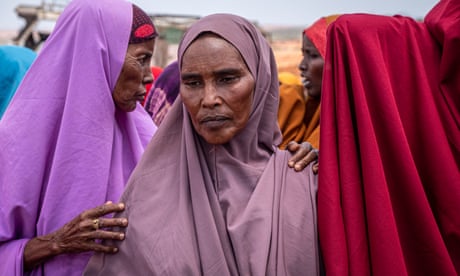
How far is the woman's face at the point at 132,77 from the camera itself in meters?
2.15

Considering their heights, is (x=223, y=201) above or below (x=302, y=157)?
below

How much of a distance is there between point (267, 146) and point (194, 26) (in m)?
0.57

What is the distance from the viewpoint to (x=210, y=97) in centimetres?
173

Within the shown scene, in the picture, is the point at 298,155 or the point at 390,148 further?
the point at 298,155

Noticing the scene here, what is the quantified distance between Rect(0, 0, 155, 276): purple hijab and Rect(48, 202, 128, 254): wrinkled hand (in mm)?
95

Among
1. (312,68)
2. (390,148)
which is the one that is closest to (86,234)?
(390,148)

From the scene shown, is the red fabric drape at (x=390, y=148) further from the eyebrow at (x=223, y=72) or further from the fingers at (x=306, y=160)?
the eyebrow at (x=223, y=72)

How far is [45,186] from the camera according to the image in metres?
2.02

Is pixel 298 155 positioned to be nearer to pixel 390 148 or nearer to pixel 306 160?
pixel 306 160

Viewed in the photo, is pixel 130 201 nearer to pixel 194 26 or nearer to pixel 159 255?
pixel 159 255

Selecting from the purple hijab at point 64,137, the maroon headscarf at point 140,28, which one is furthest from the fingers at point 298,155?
the maroon headscarf at point 140,28

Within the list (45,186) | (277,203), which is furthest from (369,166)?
(45,186)

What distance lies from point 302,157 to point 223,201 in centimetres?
37

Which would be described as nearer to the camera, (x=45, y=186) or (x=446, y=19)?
(x=446, y=19)
